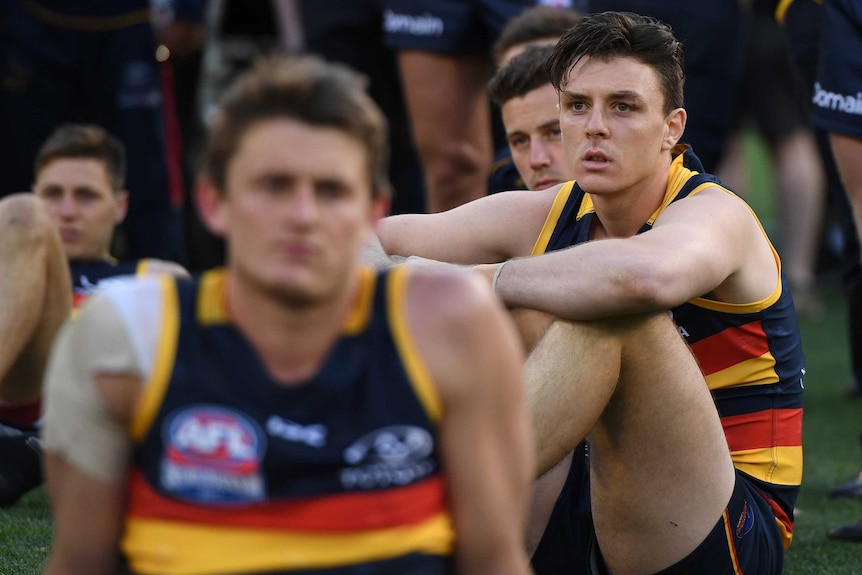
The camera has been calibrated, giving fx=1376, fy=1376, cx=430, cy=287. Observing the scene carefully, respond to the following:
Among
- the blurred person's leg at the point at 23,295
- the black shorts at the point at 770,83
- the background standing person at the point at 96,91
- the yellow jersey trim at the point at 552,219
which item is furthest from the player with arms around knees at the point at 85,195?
the black shorts at the point at 770,83

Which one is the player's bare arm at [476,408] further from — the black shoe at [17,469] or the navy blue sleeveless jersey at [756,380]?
the black shoe at [17,469]

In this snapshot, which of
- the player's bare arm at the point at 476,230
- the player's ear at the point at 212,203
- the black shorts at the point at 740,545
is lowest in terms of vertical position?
the black shorts at the point at 740,545

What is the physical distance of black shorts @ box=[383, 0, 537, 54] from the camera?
5.62 meters

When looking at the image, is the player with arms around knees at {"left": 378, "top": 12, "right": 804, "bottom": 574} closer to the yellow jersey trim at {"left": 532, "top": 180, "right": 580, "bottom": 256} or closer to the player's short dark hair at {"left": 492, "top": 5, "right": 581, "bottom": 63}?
the yellow jersey trim at {"left": 532, "top": 180, "right": 580, "bottom": 256}

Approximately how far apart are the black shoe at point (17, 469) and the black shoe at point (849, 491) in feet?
8.08

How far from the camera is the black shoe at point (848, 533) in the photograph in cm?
386

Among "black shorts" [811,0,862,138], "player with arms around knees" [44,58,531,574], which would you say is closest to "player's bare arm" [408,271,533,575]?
"player with arms around knees" [44,58,531,574]

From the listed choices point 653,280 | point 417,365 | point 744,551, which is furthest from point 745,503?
point 417,365

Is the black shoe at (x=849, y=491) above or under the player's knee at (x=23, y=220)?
under

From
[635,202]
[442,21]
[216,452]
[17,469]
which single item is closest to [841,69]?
[635,202]

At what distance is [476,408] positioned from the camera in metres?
2.05

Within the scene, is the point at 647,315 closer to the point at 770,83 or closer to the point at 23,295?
the point at 23,295

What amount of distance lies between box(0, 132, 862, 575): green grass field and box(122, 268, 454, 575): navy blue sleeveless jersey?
56.6 inches

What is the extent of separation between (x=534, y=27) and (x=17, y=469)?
7.99 ft
